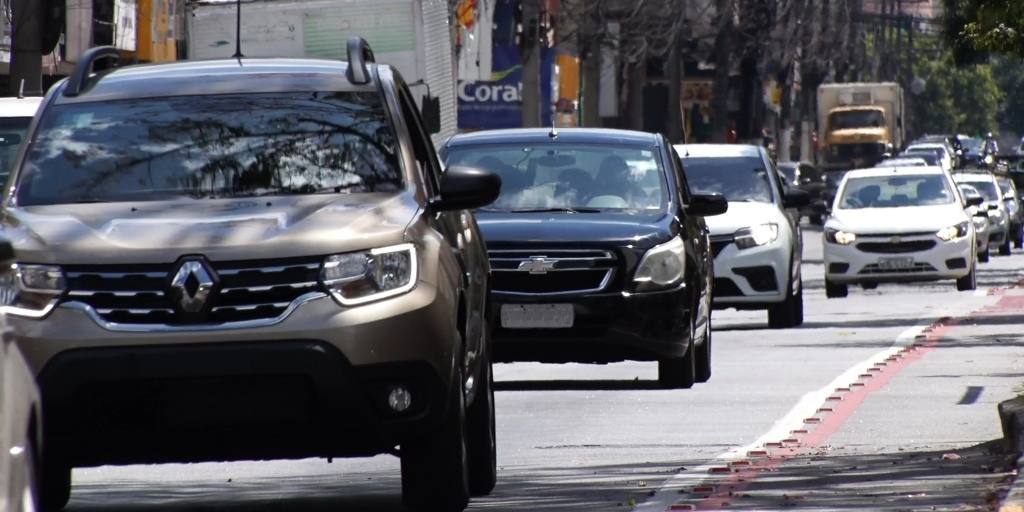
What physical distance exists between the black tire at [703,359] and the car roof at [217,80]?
681 cm

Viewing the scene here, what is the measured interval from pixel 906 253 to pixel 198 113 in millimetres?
20966

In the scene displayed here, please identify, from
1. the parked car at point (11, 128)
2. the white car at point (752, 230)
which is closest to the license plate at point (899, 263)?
the white car at point (752, 230)

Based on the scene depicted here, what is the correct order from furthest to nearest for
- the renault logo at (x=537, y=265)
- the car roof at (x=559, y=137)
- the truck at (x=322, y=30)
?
1. the truck at (x=322, y=30)
2. the car roof at (x=559, y=137)
3. the renault logo at (x=537, y=265)

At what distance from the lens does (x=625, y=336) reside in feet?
49.0

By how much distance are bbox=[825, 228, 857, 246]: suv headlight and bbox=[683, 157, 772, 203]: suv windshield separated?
6.26 meters

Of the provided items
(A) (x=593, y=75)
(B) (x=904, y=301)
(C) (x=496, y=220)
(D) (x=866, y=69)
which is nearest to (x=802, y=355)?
(C) (x=496, y=220)

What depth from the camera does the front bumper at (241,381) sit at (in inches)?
343

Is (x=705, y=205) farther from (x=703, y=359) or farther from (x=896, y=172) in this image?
(x=896, y=172)

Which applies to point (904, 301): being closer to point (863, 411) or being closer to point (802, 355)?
point (802, 355)

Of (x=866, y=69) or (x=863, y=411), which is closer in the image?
(x=863, y=411)

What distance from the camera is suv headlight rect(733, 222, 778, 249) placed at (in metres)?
23.3

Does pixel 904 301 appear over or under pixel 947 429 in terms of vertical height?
under

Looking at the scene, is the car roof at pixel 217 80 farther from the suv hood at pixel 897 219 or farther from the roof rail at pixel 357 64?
the suv hood at pixel 897 219

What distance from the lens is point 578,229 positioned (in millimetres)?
15211
